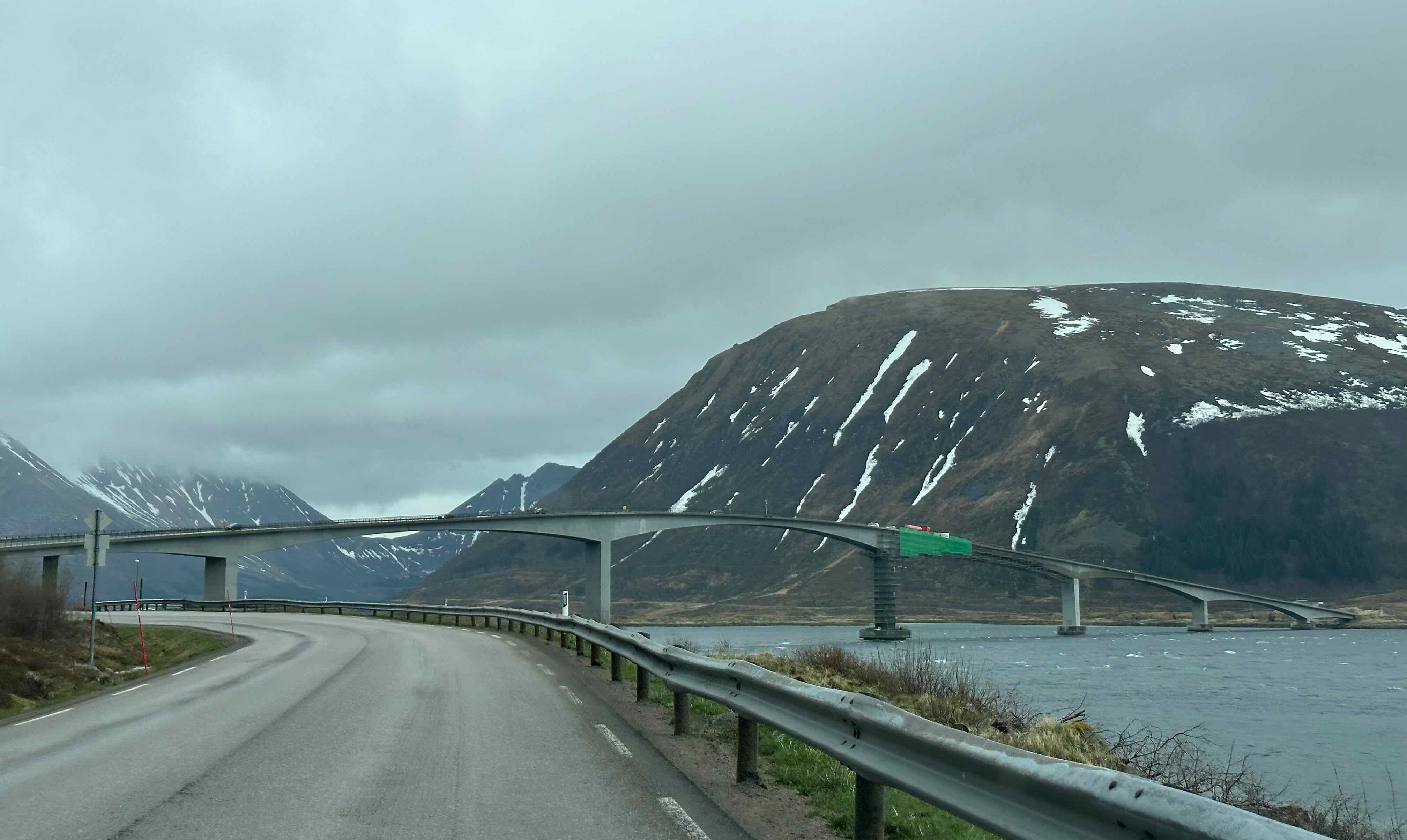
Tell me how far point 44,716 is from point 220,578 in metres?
91.2

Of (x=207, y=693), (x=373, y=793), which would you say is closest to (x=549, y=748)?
(x=373, y=793)

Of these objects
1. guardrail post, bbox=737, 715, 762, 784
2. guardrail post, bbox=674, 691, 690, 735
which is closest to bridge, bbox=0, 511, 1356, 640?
guardrail post, bbox=674, 691, 690, 735

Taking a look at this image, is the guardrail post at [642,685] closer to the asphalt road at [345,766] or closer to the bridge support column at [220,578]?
the asphalt road at [345,766]

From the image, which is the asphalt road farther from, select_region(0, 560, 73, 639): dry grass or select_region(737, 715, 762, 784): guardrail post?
select_region(0, 560, 73, 639): dry grass

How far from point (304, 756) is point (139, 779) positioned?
5.30 ft

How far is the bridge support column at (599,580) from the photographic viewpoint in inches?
4343

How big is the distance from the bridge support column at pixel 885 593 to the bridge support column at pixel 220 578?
60354 millimetres

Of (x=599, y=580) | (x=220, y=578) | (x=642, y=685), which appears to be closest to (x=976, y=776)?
(x=642, y=685)

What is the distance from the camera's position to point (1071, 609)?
12975 cm

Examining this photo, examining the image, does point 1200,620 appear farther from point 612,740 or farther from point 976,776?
point 976,776

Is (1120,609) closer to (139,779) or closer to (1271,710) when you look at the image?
(1271,710)

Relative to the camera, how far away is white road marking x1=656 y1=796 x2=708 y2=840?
817 centimetres

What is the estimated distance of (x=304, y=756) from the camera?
11477mm

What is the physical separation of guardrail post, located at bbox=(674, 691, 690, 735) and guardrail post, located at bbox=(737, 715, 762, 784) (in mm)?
2714
